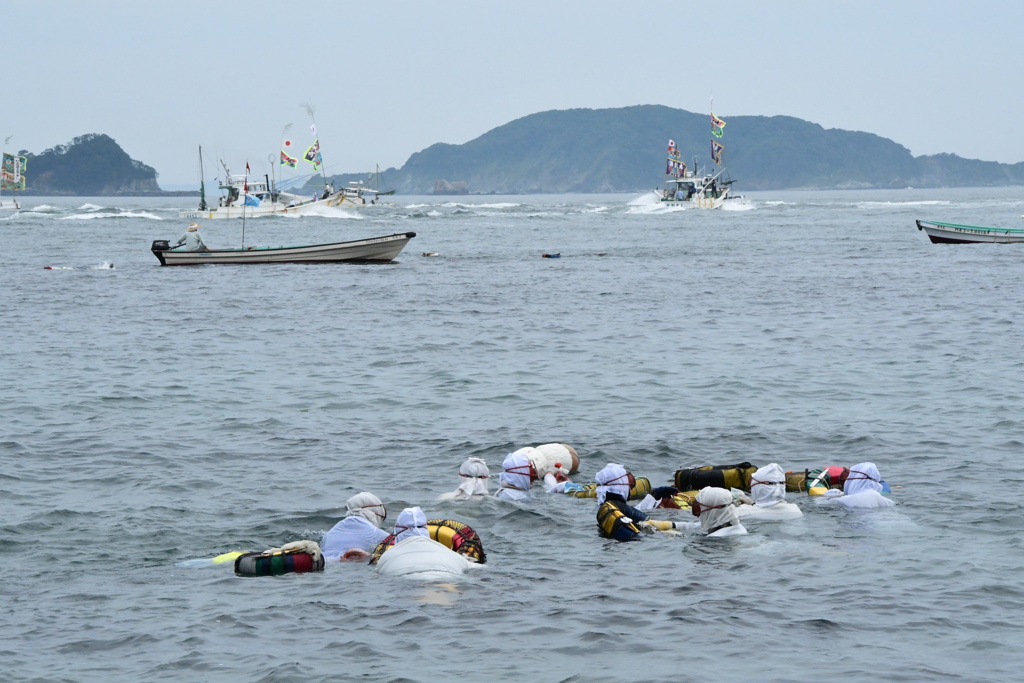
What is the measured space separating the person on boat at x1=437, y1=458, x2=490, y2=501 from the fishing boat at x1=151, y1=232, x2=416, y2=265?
31975mm

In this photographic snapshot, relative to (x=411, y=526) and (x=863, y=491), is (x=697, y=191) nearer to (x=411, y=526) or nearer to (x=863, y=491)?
(x=863, y=491)

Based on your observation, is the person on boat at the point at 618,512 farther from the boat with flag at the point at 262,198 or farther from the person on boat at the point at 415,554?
the boat with flag at the point at 262,198

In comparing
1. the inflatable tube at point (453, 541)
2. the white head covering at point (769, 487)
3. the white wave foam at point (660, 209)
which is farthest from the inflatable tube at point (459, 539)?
the white wave foam at point (660, 209)

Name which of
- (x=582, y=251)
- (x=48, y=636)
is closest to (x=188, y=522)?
(x=48, y=636)

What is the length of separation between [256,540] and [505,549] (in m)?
2.59

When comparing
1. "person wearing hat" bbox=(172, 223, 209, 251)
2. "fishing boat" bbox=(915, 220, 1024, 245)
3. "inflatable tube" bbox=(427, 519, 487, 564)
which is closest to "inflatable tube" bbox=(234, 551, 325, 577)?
"inflatable tube" bbox=(427, 519, 487, 564)

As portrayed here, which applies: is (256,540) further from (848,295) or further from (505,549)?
(848,295)

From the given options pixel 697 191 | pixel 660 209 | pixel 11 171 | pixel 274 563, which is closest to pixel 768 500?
pixel 274 563

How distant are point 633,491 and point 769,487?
1.61 meters

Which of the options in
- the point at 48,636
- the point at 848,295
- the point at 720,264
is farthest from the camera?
the point at 720,264

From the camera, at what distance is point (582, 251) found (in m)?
57.2

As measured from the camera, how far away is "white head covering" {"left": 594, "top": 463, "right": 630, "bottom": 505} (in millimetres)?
12906

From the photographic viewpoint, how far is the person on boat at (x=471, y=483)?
13055 millimetres

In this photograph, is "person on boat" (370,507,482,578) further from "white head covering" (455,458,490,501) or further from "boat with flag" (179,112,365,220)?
"boat with flag" (179,112,365,220)
